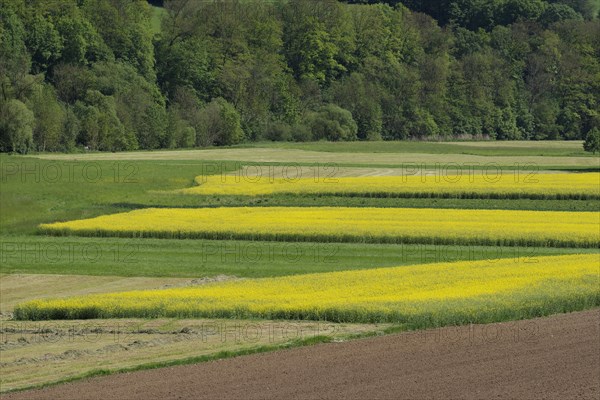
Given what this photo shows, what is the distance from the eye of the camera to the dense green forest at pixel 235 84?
12875cm

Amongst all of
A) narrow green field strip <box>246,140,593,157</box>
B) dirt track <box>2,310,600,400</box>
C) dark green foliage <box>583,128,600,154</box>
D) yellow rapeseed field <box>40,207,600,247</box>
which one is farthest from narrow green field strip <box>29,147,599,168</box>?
dirt track <box>2,310,600,400</box>

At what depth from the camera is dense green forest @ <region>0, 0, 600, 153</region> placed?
422ft

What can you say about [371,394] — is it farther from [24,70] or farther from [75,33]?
[75,33]

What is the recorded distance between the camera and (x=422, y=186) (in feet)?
243

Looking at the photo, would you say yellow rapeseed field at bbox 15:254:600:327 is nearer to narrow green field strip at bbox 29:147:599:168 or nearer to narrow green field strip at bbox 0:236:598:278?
narrow green field strip at bbox 0:236:598:278

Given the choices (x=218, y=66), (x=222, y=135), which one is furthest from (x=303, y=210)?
(x=218, y=66)

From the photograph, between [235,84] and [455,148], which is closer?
[455,148]

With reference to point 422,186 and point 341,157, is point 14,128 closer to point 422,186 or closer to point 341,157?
point 341,157

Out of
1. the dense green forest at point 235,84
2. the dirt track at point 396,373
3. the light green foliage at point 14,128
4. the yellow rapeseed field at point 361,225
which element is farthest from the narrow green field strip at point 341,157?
the dirt track at point 396,373

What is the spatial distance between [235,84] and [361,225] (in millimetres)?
112139

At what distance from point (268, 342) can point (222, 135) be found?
390 feet

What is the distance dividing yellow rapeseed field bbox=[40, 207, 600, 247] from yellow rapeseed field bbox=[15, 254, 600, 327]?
38.3 ft

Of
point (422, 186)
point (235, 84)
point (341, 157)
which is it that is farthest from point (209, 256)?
point (235, 84)

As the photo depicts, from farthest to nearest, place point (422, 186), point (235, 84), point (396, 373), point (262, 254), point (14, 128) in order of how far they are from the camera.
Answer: point (235, 84) < point (14, 128) < point (422, 186) < point (262, 254) < point (396, 373)
